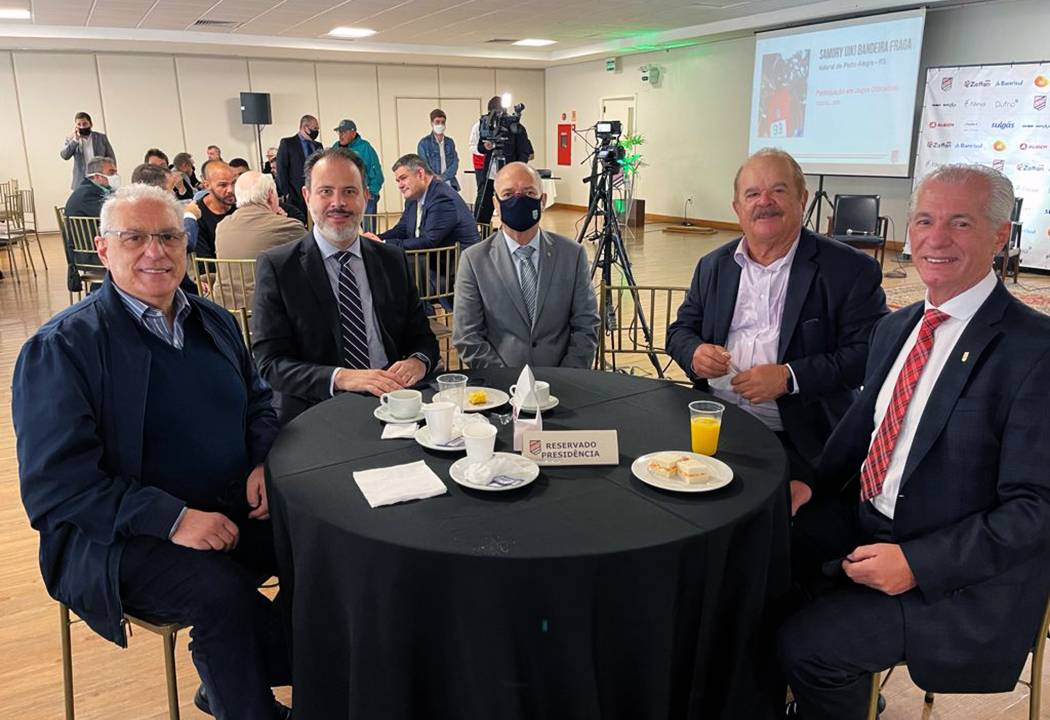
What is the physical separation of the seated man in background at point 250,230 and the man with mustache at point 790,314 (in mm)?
2418

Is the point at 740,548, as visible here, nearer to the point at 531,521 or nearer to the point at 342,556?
the point at 531,521

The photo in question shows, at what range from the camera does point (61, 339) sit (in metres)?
1.62

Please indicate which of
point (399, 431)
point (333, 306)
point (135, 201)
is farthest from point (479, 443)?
point (333, 306)

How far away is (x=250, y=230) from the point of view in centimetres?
386

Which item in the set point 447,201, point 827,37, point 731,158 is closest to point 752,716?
point 447,201

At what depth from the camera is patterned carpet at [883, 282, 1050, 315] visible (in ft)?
21.4

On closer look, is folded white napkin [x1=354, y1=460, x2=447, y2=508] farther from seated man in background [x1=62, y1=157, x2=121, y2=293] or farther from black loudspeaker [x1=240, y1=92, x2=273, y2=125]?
black loudspeaker [x1=240, y1=92, x2=273, y2=125]

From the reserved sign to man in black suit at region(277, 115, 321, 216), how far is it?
766 cm

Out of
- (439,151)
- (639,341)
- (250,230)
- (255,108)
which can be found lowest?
(639,341)

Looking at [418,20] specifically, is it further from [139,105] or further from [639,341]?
[639,341]

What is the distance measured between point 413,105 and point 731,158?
6546mm

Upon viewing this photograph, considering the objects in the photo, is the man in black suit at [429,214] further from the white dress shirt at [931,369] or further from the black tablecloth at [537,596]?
the white dress shirt at [931,369]

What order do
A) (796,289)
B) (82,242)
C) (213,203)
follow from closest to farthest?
(796,289)
(213,203)
(82,242)

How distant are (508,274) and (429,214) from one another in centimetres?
183
